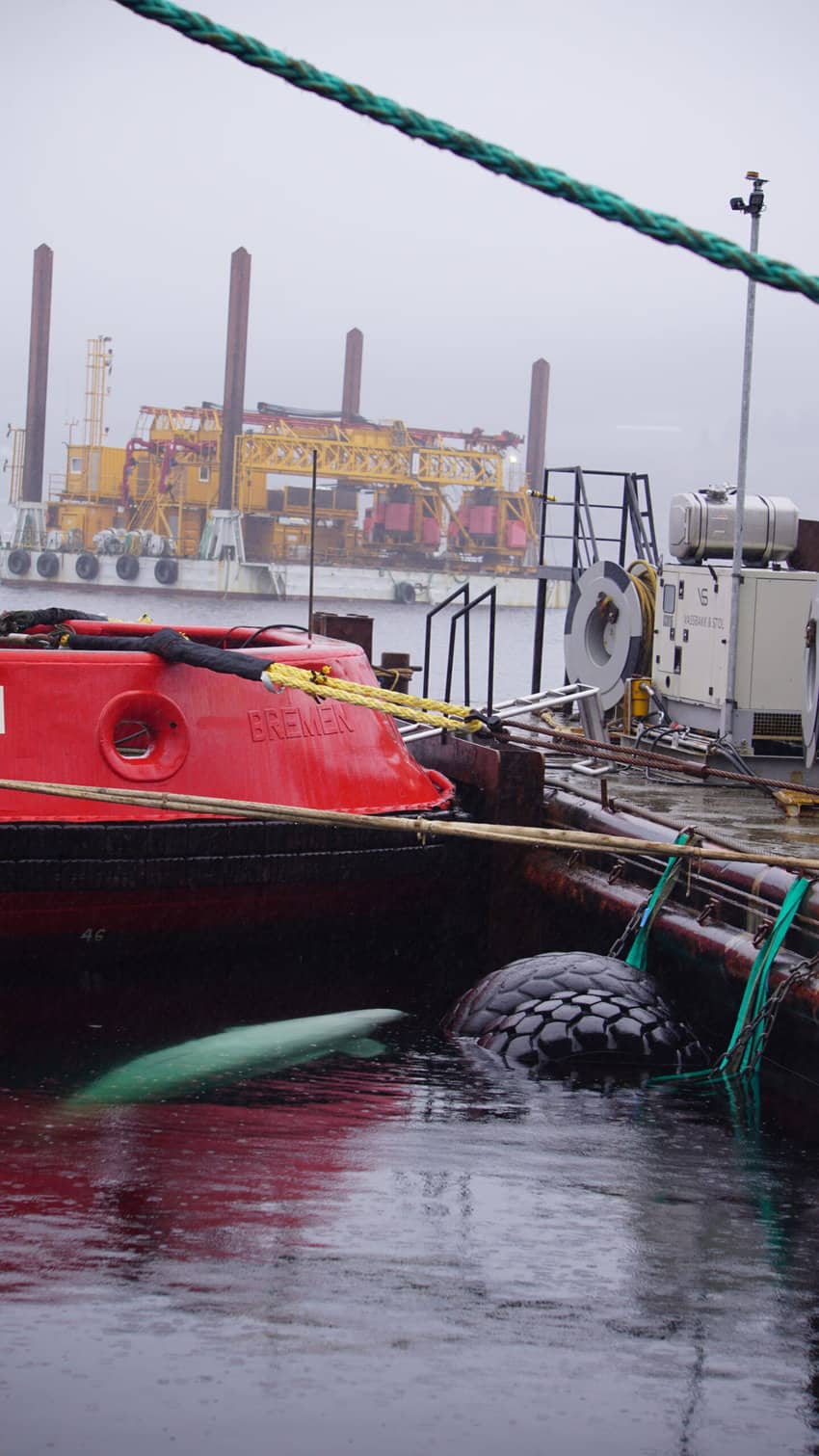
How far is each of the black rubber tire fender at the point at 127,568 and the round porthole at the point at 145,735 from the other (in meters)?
87.4

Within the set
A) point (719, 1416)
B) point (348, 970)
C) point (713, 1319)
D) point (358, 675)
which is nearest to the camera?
point (719, 1416)

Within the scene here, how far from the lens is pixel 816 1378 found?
3879mm

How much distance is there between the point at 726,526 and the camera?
13.2 m

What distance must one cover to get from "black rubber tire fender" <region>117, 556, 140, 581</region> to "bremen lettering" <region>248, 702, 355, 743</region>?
285ft

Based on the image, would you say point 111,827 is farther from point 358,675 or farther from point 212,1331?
point 212,1331

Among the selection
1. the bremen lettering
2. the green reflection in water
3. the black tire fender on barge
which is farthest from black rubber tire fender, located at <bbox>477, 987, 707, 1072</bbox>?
the bremen lettering

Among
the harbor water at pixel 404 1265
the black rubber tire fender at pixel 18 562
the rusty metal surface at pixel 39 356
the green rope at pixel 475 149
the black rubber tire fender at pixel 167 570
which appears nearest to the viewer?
the green rope at pixel 475 149

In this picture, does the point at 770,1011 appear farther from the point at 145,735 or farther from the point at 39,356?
the point at 39,356

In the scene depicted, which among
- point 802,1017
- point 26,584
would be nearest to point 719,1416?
point 802,1017

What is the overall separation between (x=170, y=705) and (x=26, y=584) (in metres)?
94.7

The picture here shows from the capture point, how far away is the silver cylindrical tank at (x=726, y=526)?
42.4 feet

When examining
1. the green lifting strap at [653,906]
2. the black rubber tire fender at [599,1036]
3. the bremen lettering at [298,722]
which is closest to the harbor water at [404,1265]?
the black rubber tire fender at [599,1036]

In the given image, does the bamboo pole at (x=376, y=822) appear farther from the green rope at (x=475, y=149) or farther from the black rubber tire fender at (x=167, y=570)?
the black rubber tire fender at (x=167, y=570)

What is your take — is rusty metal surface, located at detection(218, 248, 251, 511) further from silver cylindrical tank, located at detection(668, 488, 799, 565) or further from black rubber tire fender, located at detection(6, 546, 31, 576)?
silver cylindrical tank, located at detection(668, 488, 799, 565)
